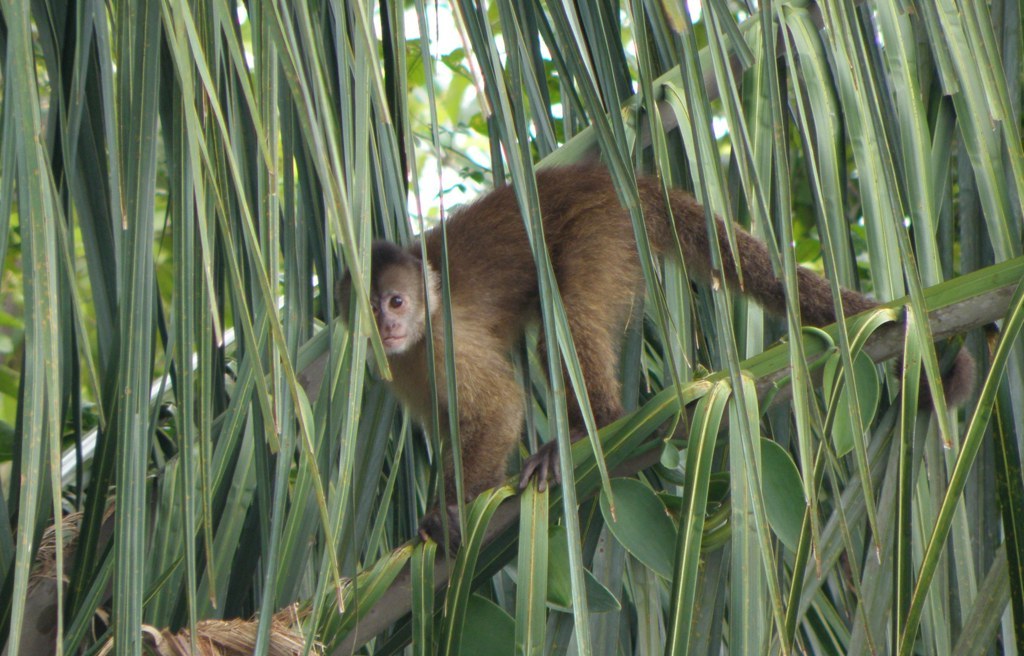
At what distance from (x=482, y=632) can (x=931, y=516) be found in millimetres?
681

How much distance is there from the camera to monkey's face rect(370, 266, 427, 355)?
10.4 ft

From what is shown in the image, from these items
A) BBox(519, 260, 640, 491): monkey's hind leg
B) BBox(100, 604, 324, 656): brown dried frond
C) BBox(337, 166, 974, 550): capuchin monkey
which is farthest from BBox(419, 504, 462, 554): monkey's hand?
BBox(100, 604, 324, 656): brown dried frond

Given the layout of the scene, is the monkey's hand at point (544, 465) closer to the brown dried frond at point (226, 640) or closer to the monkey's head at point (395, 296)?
the brown dried frond at point (226, 640)

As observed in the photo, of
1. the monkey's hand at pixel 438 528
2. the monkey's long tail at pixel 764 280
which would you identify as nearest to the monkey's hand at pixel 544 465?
the monkey's hand at pixel 438 528

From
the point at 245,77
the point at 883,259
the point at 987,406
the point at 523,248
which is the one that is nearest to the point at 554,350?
the point at 245,77

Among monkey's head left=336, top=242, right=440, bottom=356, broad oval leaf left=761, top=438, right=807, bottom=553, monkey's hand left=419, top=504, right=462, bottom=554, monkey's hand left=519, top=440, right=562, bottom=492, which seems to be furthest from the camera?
monkey's head left=336, top=242, right=440, bottom=356

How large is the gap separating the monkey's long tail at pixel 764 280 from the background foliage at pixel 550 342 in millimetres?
111

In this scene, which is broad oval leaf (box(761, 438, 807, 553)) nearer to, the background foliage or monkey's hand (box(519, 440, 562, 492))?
the background foliage

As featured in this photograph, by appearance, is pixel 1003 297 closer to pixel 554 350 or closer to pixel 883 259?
pixel 883 259

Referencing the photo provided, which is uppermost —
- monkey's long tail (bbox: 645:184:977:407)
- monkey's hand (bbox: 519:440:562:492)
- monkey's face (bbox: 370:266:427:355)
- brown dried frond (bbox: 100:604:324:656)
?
monkey's face (bbox: 370:266:427:355)

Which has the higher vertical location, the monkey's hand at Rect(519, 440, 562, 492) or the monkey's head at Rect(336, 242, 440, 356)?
the monkey's head at Rect(336, 242, 440, 356)

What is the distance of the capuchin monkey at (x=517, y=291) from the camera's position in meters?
2.79

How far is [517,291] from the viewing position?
3.24 metres

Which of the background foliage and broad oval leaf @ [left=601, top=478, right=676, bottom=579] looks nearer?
the background foliage
